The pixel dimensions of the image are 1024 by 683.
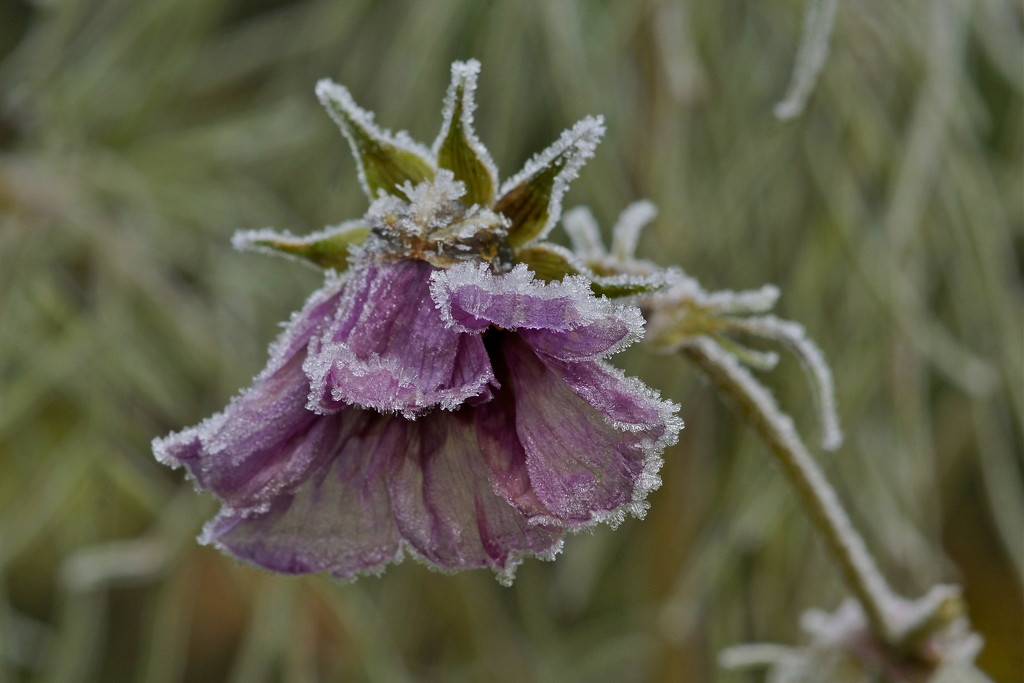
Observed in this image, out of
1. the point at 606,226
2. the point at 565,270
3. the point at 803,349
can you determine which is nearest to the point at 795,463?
the point at 803,349

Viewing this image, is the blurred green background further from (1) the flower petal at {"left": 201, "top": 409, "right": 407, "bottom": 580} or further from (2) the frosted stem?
(1) the flower petal at {"left": 201, "top": 409, "right": 407, "bottom": 580}

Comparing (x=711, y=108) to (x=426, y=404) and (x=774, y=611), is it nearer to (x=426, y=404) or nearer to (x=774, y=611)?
(x=774, y=611)

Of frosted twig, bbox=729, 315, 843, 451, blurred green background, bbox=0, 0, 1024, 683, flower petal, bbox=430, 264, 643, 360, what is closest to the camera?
flower petal, bbox=430, 264, 643, 360

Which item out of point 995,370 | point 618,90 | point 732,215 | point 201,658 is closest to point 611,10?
point 618,90

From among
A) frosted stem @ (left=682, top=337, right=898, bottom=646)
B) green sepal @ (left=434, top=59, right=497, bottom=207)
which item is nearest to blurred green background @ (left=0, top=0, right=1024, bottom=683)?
frosted stem @ (left=682, top=337, right=898, bottom=646)

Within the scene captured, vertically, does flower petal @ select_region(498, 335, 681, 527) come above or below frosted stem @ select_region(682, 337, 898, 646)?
above

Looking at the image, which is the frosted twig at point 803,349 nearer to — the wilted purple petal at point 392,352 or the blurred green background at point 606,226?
the wilted purple petal at point 392,352

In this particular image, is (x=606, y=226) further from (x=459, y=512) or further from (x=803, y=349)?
(x=459, y=512)
